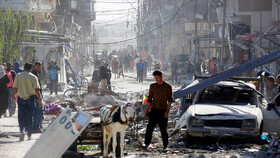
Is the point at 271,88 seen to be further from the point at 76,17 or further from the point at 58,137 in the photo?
the point at 76,17

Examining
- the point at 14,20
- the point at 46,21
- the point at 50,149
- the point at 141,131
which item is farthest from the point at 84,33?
the point at 50,149

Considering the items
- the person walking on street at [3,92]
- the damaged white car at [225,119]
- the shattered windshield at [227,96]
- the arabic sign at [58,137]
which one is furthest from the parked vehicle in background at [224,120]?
the person walking on street at [3,92]

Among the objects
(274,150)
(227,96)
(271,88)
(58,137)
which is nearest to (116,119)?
(274,150)

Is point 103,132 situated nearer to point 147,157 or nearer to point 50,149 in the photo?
point 147,157

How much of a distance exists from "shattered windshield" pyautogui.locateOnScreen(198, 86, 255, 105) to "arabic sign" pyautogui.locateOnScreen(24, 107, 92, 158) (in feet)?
23.2

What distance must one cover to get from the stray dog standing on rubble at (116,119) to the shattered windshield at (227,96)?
143 inches

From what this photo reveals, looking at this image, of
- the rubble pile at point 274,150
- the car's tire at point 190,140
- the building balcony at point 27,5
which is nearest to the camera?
the rubble pile at point 274,150

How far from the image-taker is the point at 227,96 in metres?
15.2

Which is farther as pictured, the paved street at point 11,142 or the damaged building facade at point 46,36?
the damaged building facade at point 46,36

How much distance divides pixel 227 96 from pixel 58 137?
7.56 m

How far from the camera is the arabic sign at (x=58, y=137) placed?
813 centimetres

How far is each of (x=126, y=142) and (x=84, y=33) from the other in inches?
3603

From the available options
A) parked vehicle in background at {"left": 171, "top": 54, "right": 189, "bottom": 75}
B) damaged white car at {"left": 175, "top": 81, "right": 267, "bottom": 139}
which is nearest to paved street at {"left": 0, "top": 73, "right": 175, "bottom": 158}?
damaged white car at {"left": 175, "top": 81, "right": 267, "bottom": 139}

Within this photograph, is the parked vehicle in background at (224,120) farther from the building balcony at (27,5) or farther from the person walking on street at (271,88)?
the building balcony at (27,5)
